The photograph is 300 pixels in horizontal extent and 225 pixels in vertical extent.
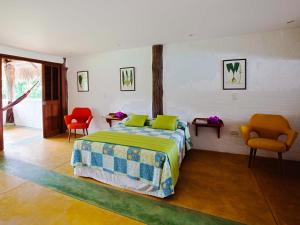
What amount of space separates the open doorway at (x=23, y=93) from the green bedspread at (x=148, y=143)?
420 cm

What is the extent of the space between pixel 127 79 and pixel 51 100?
2.32 meters

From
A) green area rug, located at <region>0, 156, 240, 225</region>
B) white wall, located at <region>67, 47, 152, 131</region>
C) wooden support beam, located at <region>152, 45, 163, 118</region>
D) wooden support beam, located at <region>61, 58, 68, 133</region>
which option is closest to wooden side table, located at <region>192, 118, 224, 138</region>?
wooden support beam, located at <region>152, 45, 163, 118</region>

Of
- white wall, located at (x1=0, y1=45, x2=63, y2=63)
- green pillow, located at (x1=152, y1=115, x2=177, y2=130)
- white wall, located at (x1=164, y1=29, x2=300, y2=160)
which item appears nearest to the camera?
white wall, located at (x1=164, y1=29, x2=300, y2=160)

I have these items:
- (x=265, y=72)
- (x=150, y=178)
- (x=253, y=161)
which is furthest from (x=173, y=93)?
(x=150, y=178)

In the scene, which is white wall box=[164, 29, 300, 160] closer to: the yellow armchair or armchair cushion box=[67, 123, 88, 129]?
the yellow armchair

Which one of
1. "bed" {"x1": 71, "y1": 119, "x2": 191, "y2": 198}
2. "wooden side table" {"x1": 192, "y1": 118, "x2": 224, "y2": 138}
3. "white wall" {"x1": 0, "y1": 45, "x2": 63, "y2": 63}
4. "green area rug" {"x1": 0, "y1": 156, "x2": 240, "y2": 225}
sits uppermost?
"white wall" {"x1": 0, "y1": 45, "x2": 63, "y2": 63}

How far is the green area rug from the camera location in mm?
1770

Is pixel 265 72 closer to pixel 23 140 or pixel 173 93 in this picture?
pixel 173 93

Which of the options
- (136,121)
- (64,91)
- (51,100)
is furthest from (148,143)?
(64,91)

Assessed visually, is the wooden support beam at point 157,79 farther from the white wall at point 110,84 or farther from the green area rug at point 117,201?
the green area rug at point 117,201

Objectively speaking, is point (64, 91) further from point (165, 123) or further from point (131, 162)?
point (131, 162)

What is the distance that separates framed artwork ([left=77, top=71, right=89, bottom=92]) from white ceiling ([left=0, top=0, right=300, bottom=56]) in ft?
4.15

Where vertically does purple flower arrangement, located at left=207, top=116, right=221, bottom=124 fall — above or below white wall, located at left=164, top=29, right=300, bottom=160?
below

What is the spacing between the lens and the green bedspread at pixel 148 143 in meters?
2.26
